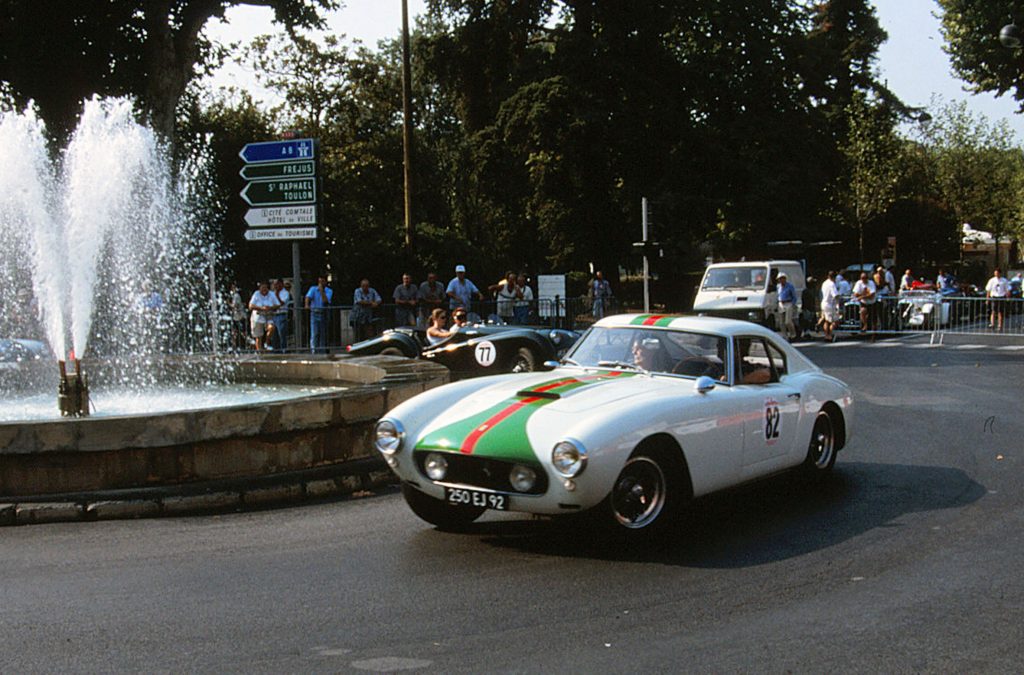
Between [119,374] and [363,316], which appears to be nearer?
[119,374]

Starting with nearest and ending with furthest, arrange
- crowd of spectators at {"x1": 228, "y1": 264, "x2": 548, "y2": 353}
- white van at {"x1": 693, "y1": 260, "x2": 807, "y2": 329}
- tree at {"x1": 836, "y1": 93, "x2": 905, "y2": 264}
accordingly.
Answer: crowd of spectators at {"x1": 228, "y1": 264, "x2": 548, "y2": 353}, white van at {"x1": 693, "y1": 260, "x2": 807, "y2": 329}, tree at {"x1": 836, "y1": 93, "x2": 905, "y2": 264}

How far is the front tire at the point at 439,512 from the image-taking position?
23.1 feet

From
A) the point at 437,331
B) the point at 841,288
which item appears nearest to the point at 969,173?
the point at 841,288

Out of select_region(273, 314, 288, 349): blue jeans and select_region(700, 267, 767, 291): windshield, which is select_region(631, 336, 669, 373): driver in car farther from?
select_region(700, 267, 767, 291): windshield

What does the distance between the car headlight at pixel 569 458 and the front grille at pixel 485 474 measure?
0.11 m

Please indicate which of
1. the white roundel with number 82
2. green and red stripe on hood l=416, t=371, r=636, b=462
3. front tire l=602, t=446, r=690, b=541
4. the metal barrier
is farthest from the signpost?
the metal barrier

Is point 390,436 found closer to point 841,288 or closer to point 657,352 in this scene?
point 657,352

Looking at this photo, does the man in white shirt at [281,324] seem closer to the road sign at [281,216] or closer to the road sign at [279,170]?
the road sign at [281,216]

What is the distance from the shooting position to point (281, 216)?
17.3 m

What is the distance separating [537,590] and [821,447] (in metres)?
3.91

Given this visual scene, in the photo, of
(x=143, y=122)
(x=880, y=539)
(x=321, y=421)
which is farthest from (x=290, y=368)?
(x=143, y=122)

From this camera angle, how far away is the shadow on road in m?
6.41

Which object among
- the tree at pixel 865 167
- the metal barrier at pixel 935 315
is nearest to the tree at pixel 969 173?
the tree at pixel 865 167

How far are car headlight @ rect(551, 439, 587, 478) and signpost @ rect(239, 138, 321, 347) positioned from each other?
11.6 metres
